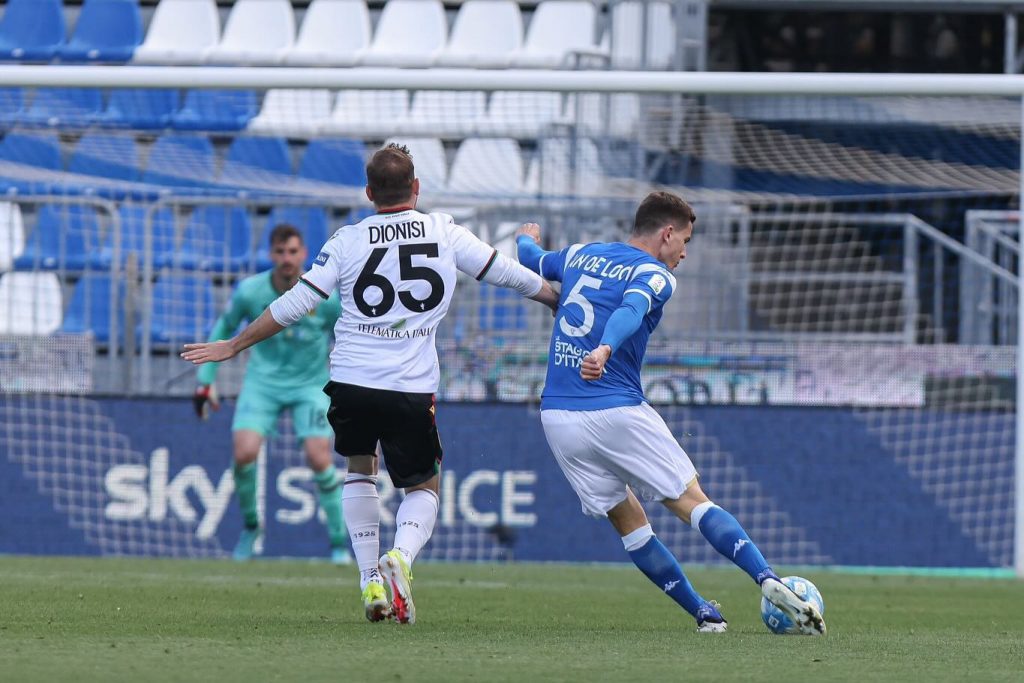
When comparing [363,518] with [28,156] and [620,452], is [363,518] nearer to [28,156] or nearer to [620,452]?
[620,452]

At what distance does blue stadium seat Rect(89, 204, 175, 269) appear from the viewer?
1216 centimetres

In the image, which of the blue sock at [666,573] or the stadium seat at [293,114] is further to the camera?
the stadium seat at [293,114]

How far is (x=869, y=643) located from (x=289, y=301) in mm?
2435

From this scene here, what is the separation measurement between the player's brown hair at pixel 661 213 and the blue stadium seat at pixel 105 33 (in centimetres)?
1248

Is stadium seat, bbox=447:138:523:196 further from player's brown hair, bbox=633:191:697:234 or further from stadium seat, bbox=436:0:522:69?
player's brown hair, bbox=633:191:697:234

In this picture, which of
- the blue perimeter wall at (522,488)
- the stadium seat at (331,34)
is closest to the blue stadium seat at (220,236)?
the blue perimeter wall at (522,488)

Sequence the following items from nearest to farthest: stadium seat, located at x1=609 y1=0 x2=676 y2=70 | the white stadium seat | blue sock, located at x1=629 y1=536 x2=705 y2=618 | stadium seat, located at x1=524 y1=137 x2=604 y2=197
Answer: blue sock, located at x1=629 y1=536 x2=705 y2=618 → the white stadium seat → stadium seat, located at x1=524 y1=137 x2=604 y2=197 → stadium seat, located at x1=609 y1=0 x2=676 y2=70

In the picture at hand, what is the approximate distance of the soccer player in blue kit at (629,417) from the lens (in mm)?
5770

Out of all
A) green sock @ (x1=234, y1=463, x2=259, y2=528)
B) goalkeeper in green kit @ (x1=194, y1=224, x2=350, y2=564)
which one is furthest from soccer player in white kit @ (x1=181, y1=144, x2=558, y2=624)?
green sock @ (x1=234, y1=463, x2=259, y2=528)

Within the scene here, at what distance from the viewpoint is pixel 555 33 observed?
58.6 ft

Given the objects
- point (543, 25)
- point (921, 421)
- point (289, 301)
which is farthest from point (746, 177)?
point (289, 301)

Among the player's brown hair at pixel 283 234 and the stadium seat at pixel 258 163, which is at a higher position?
the stadium seat at pixel 258 163

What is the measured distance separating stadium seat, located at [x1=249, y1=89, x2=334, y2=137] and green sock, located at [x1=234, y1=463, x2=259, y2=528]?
4.97m

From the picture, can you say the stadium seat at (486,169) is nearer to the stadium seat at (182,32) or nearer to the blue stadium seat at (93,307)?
the blue stadium seat at (93,307)
